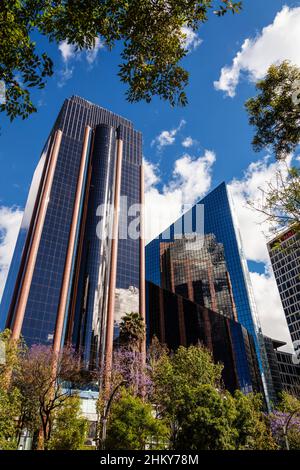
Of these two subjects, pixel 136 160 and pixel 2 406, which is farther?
pixel 136 160

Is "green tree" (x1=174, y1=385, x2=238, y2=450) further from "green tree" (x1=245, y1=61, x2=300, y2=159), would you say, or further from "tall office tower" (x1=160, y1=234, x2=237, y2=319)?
"tall office tower" (x1=160, y1=234, x2=237, y2=319)

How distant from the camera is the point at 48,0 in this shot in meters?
8.84

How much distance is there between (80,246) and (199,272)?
65.7 metres

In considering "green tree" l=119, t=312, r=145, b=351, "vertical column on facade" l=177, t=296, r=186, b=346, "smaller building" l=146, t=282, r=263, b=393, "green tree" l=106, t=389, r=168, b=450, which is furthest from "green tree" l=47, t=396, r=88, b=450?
"vertical column on facade" l=177, t=296, r=186, b=346

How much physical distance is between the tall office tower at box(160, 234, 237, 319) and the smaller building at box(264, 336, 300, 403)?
61.5 ft

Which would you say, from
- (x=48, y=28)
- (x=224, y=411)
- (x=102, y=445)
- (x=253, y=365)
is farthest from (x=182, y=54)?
(x=253, y=365)

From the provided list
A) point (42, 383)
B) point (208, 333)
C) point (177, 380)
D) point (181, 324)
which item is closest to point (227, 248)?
point (181, 324)

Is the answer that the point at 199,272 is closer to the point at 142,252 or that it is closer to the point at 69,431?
the point at 142,252

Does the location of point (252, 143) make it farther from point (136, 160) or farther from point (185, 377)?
point (136, 160)

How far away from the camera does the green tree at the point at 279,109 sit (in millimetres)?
13789

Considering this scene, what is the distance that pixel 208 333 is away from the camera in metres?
96.4

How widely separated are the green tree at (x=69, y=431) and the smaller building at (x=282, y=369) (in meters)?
94.5

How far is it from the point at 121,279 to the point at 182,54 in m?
71.9

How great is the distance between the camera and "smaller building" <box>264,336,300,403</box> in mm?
107062
